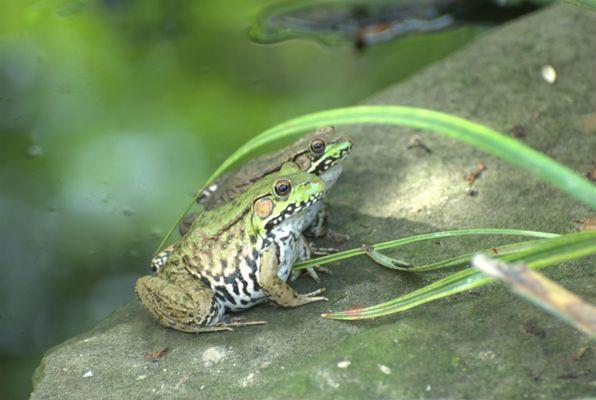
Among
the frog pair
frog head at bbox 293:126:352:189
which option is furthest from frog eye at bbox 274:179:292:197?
frog head at bbox 293:126:352:189

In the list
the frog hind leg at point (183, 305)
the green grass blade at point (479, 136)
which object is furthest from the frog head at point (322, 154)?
the green grass blade at point (479, 136)

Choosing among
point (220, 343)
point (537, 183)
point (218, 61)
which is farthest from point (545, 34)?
point (220, 343)

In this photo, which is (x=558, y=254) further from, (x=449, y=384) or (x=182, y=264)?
(x=182, y=264)

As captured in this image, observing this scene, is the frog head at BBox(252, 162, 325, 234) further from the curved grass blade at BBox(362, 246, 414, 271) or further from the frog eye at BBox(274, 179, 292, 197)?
the curved grass blade at BBox(362, 246, 414, 271)

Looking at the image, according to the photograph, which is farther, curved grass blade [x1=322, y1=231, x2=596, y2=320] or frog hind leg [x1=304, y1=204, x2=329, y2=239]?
frog hind leg [x1=304, y1=204, x2=329, y2=239]


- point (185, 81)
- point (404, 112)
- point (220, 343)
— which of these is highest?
point (404, 112)

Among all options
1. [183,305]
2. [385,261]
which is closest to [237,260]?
[183,305]

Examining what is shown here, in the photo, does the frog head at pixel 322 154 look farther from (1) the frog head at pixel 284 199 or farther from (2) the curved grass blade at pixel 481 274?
(2) the curved grass blade at pixel 481 274
